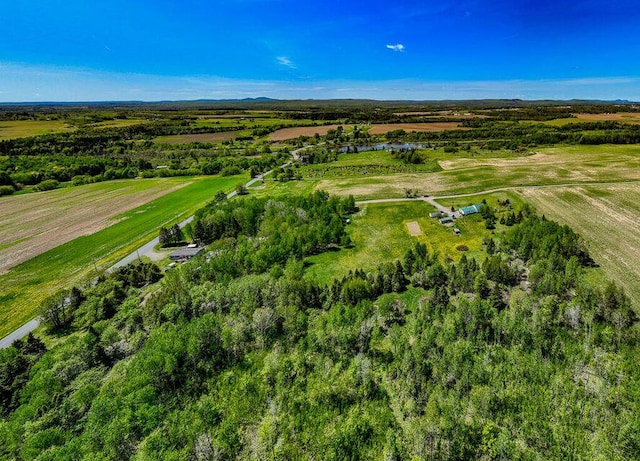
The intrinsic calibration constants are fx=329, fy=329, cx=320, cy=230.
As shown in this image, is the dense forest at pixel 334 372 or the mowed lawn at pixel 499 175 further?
the mowed lawn at pixel 499 175

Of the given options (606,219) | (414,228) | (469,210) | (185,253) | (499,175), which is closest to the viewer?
(185,253)

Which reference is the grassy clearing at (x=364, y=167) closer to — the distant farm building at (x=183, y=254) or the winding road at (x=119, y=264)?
the winding road at (x=119, y=264)

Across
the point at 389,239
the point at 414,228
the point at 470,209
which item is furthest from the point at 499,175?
the point at 389,239

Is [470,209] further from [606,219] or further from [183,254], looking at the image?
[183,254]

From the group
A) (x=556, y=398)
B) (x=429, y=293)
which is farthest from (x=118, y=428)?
(x=429, y=293)

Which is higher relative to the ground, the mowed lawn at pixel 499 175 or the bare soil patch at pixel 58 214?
the mowed lawn at pixel 499 175

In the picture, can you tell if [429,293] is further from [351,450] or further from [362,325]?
[351,450]

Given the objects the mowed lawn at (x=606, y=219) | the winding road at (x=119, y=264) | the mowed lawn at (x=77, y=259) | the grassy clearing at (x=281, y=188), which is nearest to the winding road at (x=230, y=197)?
the winding road at (x=119, y=264)
